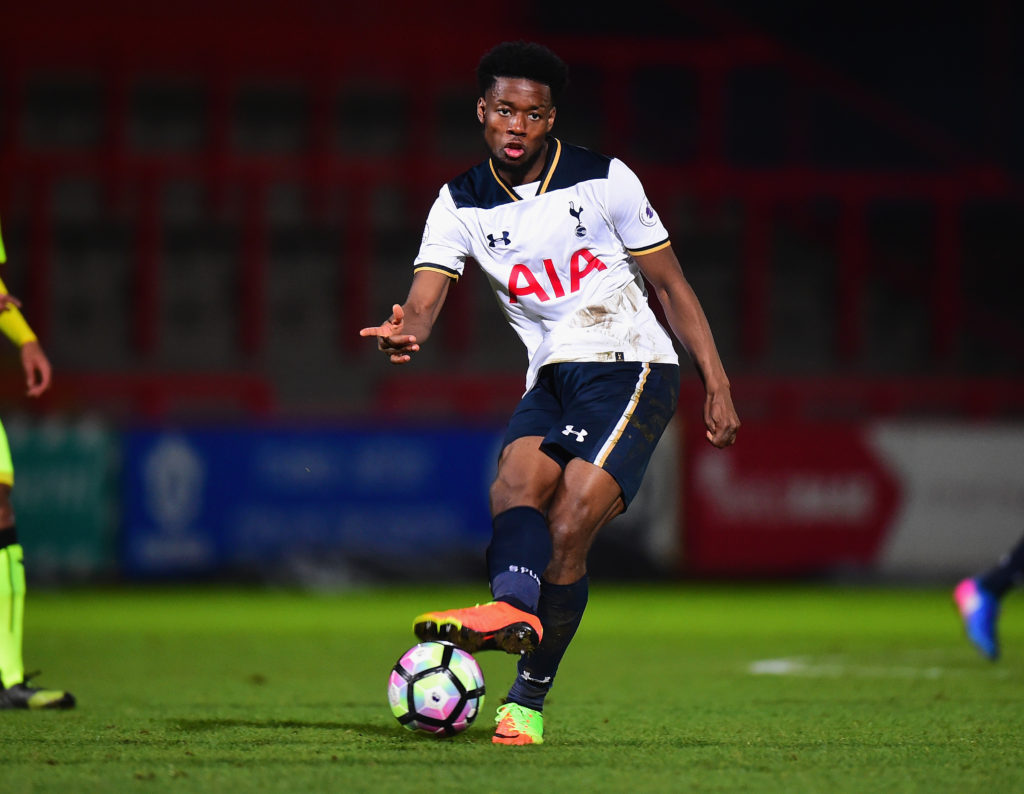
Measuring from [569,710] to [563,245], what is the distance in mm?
1809

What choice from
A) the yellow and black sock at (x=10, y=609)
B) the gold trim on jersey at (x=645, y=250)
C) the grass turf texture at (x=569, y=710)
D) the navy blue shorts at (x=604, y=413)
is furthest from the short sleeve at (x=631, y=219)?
the yellow and black sock at (x=10, y=609)

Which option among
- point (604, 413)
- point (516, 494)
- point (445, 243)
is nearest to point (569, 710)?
point (516, 494)

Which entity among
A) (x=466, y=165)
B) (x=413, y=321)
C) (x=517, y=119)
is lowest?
(x=413, y=321)

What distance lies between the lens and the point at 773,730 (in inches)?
192

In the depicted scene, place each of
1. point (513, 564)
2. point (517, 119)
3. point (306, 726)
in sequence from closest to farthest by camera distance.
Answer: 1. point (513, 564)
2. point (517, 119)
3. point (306, 726)

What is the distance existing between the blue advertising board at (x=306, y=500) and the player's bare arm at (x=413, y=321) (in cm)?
812

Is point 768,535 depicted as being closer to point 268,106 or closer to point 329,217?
point 329,217

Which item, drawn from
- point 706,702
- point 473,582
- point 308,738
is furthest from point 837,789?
point 473,582

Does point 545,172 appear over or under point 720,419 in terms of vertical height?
over

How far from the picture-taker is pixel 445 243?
479 centimetres

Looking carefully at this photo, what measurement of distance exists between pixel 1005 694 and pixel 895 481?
297 inches

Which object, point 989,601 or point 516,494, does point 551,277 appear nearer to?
point 516,494

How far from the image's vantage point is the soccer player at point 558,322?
14.8 ft

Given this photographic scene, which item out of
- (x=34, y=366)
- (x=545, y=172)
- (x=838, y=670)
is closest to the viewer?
(x=545, y=172)
